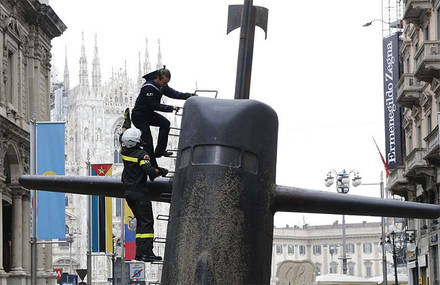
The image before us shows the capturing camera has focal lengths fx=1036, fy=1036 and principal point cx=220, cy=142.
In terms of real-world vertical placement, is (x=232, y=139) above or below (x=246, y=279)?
above

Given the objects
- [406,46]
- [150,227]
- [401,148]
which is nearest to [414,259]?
[401,148]

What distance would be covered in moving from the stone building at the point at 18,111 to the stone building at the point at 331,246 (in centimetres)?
12381

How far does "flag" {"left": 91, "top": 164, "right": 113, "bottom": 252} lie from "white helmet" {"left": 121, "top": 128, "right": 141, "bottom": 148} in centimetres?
2681

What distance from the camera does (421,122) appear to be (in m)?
45.3

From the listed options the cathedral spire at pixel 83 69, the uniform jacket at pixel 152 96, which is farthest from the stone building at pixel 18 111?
the cathedral spire at pixel 83 69

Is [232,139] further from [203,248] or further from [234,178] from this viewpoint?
[203,248]

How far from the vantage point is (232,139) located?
7.93 meters

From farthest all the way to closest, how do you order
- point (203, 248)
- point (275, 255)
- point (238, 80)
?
point (275, 255), point (238, 80), point (203, 248)

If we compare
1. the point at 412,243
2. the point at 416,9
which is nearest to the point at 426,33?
the point at 416,9

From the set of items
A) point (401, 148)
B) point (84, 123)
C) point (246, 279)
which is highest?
point (84, 123)

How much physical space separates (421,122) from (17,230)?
Answer: 17.9 metres

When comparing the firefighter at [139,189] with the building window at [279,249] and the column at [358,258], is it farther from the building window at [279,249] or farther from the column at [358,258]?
the column at [358,258]

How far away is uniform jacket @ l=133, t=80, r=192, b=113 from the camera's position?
9.20 metres

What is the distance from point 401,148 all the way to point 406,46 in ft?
18.3
